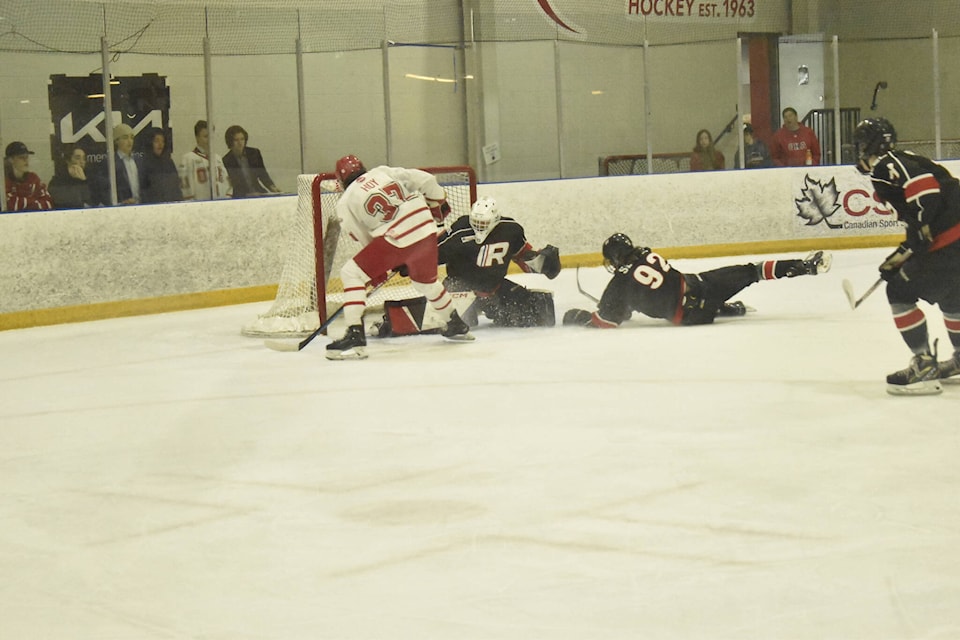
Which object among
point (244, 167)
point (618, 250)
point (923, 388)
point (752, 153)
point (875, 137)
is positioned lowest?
point (923, 388)

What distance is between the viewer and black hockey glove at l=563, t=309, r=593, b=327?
6.64 metres

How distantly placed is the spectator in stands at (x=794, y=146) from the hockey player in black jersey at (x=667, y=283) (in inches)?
199

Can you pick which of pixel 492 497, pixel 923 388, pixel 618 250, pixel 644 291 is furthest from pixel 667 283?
pixel 492 497

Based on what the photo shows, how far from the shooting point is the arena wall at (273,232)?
7621 millimetres

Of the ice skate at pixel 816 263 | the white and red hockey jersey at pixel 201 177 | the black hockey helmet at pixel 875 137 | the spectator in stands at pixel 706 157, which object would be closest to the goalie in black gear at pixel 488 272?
the ice skate at pixel 816 263

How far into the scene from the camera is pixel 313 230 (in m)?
7.07

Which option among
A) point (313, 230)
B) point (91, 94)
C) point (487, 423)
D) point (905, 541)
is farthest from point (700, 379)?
point (91, 94)

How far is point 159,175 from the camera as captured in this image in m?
8.42

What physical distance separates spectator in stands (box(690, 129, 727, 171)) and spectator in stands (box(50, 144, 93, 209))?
18.4 ft

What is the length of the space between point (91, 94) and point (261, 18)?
1.63m

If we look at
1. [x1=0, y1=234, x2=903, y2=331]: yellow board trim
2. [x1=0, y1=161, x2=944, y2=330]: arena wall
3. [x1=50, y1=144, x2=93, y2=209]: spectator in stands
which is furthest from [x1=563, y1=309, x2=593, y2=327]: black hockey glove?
[x1=50, y1=144, x2=93, y2=209]: spectator in stands

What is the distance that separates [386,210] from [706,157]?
228 inches

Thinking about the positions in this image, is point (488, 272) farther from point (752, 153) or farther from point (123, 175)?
point (752, 153)

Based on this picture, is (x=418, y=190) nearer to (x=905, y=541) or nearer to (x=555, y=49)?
(x=905, y=541)
